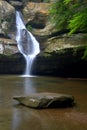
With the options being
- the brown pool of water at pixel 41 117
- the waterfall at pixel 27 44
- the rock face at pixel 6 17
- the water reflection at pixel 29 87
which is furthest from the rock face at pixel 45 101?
the rock face at pixel 6 17

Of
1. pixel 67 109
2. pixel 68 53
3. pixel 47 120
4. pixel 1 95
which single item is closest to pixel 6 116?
pixel 47 120

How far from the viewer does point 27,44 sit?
24062 millimetres

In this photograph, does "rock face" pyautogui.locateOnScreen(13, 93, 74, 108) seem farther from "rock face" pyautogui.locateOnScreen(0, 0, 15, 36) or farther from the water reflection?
"rock face" pyautogui.locateOnScreen(0, 0, 15, 36)

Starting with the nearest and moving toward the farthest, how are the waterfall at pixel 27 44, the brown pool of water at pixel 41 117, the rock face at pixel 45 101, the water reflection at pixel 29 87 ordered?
the brown pool of water at pixel 41 117 → the rock face at pixel 45 101 → the water reflection at pixel 29 87 → the waterfall at pixel 27 44

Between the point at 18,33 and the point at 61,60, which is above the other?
the point at 18,33

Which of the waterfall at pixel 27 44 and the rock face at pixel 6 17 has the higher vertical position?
the rock face at pixel 6 17

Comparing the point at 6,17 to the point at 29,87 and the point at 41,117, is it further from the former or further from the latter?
the point at 41,117

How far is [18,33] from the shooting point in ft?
81.9

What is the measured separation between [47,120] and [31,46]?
15.7 metres

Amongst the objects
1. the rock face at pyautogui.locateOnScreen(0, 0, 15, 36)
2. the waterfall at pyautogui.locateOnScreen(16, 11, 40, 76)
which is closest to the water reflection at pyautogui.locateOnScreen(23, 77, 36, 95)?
the waterfall at pyautogui.locateOnScreen(16, 11, 40, 76)

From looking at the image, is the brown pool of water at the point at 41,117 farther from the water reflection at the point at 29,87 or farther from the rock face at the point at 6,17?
the rock face at the point at 6,17

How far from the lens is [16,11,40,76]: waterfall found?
22578 millimetres

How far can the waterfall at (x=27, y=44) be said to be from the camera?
22.6 meters

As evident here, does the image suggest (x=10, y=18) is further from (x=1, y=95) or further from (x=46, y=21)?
(x=1, y=95)
